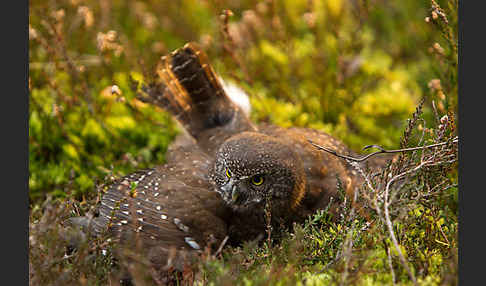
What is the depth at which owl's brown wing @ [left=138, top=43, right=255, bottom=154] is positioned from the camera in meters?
4.17

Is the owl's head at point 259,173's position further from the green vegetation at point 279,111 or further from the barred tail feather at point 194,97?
the barred tail feather at point 194,97

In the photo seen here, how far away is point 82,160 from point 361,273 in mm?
3302

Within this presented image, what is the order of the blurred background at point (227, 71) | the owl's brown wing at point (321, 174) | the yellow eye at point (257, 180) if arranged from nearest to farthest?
the yellow eye at point (257, 180), the owl's brown wing at point (321, 174), the blurred background at point (227, 71)

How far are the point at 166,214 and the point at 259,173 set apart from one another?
76cm

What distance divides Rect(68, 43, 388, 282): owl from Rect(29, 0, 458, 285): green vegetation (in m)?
0.20

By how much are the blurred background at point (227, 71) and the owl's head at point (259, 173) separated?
1.21 m

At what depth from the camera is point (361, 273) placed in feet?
8.02

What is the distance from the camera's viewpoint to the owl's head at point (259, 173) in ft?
10.9

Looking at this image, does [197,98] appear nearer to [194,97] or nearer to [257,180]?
[194,97]

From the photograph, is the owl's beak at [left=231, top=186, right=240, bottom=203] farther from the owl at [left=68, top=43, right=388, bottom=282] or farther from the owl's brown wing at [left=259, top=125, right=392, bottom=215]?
the owl's brown wing at [left=259, top=125, right=392, bottom=215]

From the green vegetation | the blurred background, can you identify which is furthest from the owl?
the blurred background

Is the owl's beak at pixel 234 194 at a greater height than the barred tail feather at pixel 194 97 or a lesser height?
lesser

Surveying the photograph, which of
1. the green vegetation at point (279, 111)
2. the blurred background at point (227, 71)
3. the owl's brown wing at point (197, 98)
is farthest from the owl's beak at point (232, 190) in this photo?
the blurred background at point (227, 71)

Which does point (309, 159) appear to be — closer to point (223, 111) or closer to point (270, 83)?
point (223, 111)
